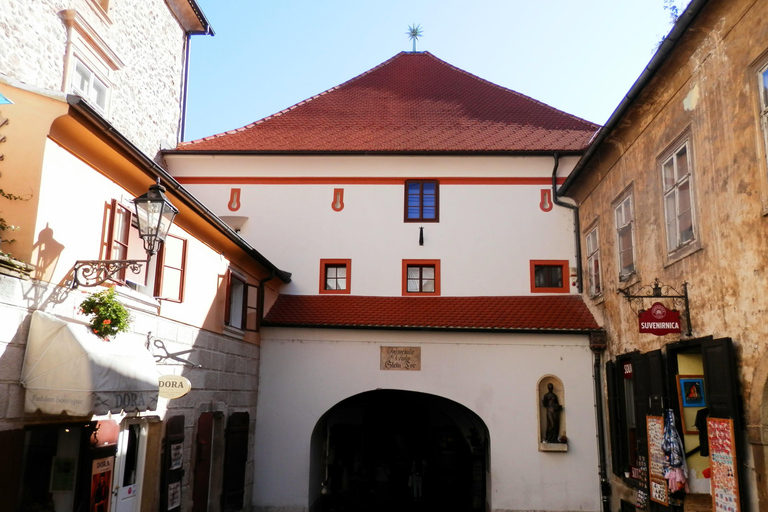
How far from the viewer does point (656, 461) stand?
34.1 ft

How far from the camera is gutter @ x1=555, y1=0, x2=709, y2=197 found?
8.79 metres

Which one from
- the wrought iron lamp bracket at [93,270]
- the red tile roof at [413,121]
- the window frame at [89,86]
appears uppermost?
the red tile roof at [413,121]

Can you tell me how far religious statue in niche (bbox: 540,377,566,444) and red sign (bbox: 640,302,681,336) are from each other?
17.7 feet

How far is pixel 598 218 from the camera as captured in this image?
14.2 metres

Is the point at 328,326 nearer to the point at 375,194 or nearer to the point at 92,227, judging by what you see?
the point at 375,194

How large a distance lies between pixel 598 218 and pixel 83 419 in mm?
9931

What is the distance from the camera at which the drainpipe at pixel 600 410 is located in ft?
46.0

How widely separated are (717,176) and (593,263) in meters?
6.17

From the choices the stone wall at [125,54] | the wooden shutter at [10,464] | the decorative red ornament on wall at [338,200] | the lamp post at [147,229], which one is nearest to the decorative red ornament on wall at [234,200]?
the stone wall at [125,54]

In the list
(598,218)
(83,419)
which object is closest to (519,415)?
(598,218)

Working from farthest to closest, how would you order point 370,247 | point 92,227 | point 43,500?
point 370,247
point 92,227
point 43,500

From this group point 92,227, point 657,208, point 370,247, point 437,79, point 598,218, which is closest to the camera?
point 92,227

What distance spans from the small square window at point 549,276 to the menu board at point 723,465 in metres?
7.14

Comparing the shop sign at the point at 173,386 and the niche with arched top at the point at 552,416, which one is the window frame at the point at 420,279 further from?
the shop sign at the point at 173,386
